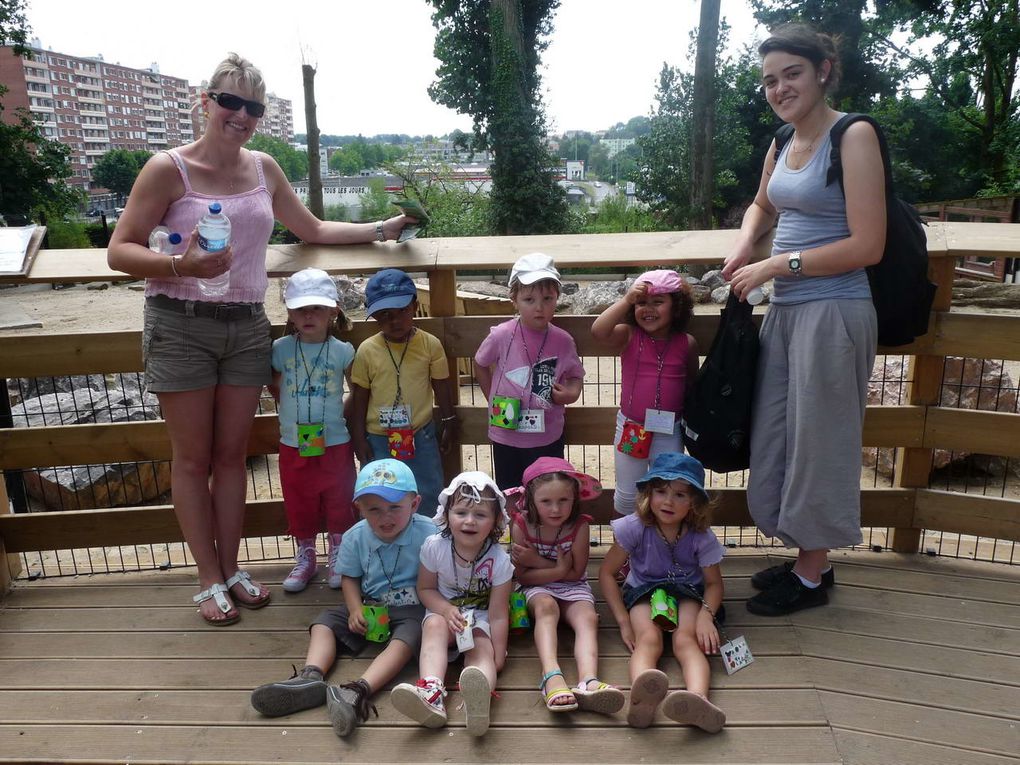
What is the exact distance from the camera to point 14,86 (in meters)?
60.4

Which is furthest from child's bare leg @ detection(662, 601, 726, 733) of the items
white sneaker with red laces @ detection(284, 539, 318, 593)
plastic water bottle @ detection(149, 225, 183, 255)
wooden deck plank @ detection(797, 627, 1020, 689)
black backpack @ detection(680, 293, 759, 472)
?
plastic water bottle @ detection(149, 225, 183, 255)

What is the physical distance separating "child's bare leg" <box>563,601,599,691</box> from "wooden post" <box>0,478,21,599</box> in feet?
7.12

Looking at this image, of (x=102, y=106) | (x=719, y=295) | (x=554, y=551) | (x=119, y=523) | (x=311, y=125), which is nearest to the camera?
(x=554, y=551)

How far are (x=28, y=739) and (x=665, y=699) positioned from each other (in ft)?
5.78

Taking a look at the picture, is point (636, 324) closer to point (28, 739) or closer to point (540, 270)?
point (540, 270)

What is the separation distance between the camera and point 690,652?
2.45 m

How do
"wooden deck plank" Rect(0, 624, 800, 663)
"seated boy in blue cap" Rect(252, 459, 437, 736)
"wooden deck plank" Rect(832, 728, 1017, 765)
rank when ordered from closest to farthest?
"wooden deck plank" Rect(832, 728, 1017, 765) < "seated boy in blue cap" Rect(252, 459, 437, 736) < "wooden deck plank" Rect(0, 624, 800, 663)

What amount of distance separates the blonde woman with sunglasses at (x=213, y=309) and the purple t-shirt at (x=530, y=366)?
0.81 m

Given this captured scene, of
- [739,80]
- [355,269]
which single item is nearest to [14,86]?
[739,80]

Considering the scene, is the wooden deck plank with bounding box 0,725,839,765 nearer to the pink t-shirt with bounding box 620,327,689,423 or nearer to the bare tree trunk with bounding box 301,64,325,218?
the pink t-shirt with bounding box 620,327,689,423

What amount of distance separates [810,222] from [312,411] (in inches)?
70.4

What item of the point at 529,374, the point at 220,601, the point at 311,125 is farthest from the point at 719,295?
the point at 220,601

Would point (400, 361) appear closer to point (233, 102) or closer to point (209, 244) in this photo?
point (209, 244)

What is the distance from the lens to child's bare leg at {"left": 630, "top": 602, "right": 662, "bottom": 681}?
7.89ft
